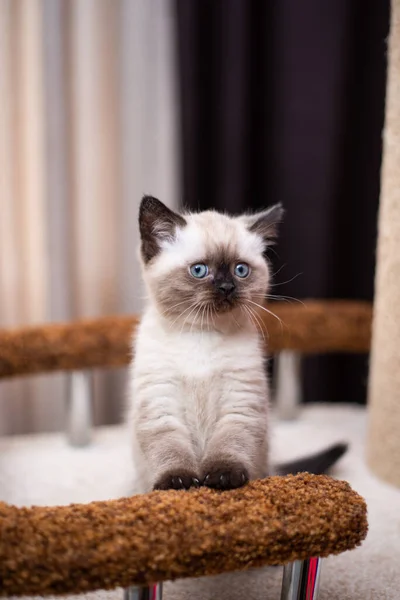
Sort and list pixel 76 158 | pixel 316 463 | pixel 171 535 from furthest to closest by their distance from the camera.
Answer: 1. pixel 76 158
2. pixel 316 463
3. pixel 171 535

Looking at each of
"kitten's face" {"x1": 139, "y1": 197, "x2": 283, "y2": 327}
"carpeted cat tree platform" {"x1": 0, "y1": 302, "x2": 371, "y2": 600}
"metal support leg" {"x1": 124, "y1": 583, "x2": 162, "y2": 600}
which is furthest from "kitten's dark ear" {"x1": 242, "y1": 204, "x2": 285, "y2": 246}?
"metal support leg" {"x1": 124, "y1": 583, "x2": 162, "y2": 600}

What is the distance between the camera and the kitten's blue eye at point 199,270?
89 centimetres

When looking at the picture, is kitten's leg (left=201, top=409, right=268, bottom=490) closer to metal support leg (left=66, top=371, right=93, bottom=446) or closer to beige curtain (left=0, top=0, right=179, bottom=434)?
metal support leg (left=66, top=371, right=93, bottom=446)

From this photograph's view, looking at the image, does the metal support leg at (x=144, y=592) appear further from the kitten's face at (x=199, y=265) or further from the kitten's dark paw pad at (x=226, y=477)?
the kitten's face at (x=199, y=265)

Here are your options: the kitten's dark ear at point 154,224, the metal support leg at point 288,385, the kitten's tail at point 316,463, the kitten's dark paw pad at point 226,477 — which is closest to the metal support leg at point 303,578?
the kitten's dark paw pad at point 226,477

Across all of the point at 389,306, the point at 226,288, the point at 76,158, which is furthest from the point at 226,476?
the point at 76,158

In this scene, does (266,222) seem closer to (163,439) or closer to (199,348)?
(199,348)

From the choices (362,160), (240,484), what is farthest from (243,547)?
(362,160)

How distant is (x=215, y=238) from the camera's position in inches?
35.7

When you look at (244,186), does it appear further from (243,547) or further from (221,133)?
(243,547)

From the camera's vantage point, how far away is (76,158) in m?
1.74

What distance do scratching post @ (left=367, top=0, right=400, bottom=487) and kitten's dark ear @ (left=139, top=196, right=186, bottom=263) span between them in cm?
49

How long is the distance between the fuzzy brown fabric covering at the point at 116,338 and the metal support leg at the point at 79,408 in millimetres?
35

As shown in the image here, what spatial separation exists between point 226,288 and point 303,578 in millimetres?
384
